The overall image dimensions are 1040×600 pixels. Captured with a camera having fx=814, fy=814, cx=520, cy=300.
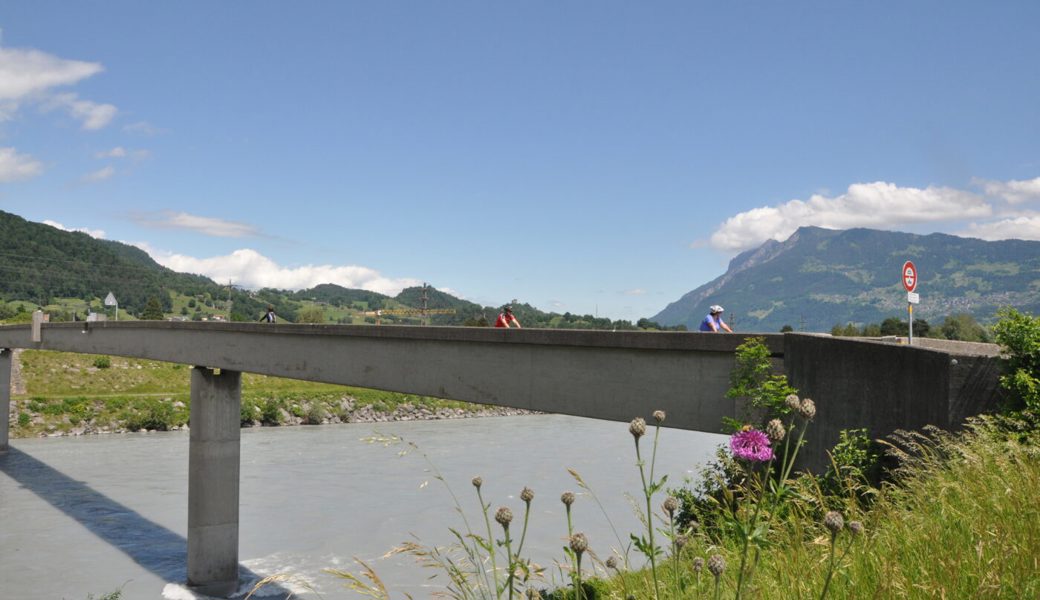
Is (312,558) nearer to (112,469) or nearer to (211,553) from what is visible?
(211,553)

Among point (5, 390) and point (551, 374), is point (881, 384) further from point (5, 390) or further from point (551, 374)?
point (5, 390)

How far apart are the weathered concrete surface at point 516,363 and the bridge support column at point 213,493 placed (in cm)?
137

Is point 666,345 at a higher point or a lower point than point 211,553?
higher

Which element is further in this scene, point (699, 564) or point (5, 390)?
point (5, 390)

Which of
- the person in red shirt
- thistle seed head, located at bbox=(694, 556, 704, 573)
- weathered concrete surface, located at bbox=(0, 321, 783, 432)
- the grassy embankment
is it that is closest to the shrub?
weathered concrete surface, located at bbox=(0, 321, 783, 432)

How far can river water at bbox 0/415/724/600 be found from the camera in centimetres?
2220

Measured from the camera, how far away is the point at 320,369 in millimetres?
19969

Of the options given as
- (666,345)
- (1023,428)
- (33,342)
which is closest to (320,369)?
(666,345)

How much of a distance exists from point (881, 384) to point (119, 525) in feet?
89.0

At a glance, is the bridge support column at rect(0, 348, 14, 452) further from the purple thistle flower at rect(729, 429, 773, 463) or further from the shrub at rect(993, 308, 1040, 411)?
the purple thistle flower at rect(729, 429, 773, 463)

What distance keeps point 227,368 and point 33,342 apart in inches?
1003

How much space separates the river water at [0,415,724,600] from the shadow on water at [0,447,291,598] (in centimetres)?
7

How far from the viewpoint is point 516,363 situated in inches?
557

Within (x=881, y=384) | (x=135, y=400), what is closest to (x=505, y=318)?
(x=881, y=384)
